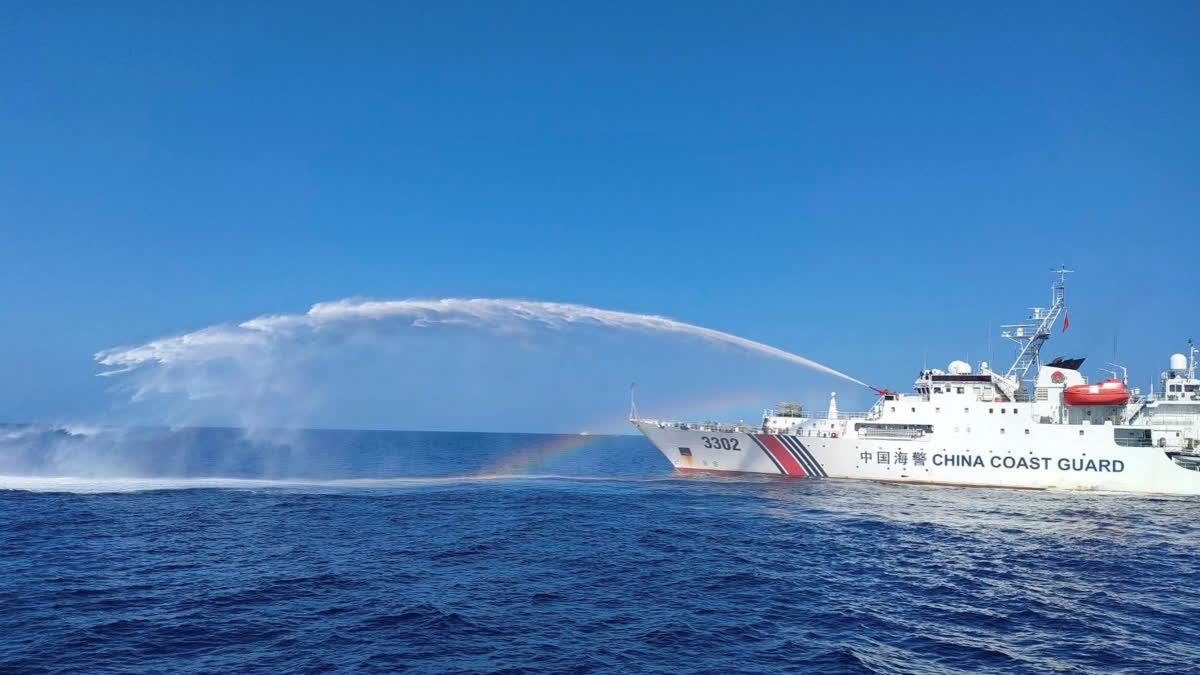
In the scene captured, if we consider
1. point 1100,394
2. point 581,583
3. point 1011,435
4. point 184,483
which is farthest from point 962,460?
point 184,483

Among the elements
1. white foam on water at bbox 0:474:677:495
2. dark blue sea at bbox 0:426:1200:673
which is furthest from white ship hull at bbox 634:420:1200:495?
white foam on water at bbox 0:474:677:495

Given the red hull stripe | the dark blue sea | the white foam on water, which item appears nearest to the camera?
the dark blue sea

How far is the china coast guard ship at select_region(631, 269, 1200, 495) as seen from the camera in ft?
151

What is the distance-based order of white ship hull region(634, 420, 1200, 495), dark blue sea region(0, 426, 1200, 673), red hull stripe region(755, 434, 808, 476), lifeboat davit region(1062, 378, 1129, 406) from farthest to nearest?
red hull stripe region(755, 434, 808, 476), lifeboat davit region(1062, 378, 1129, 406), white ship hull region(634, 420, 1200, 495), dark blue sea region(0, 426, 1200, 673)

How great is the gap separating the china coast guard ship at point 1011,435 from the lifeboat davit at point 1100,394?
71 mm

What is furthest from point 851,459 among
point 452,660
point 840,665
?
point 452,660

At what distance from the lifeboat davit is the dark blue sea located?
9.50 m

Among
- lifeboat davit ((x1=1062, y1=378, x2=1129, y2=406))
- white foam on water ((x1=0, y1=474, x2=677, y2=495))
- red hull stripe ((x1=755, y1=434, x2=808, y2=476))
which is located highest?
lifeboat davit ((x1=1062, y1=378, x2=1129, y2=406))

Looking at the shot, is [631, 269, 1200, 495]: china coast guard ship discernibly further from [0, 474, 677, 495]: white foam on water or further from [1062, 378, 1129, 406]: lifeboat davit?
[0, 474, 677, 495]: white foam on water

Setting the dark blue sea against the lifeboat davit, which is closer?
the dark blue sea

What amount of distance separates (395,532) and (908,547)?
22338 millimetres

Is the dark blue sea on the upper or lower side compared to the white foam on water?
lower

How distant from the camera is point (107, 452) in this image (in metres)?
48.5

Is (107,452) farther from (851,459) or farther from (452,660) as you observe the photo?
(851,459)
